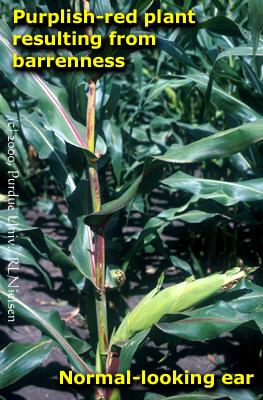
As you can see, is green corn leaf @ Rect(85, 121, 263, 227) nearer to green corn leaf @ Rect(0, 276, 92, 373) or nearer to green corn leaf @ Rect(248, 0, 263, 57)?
green corn leaf @ Rect(248, 0, 263, 57)

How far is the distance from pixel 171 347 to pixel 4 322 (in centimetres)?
70

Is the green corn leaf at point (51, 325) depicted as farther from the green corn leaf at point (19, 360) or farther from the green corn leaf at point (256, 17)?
the green corn leaf at point (256, 17)

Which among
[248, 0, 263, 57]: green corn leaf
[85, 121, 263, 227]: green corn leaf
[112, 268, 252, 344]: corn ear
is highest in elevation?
[248, 0, 263, 57]: green corn leaf

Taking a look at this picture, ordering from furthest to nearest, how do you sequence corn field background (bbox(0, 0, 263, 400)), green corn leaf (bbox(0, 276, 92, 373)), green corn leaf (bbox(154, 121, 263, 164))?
green corn leaf (bbox(0, 276, 92, 373)) → corn field background (bbox(0, 0, 263, 400)) → green corn leaf (bbox(154, 121, 263, 164))

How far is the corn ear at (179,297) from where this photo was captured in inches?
52.6

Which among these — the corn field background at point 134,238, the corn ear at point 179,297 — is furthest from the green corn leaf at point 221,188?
the corn ear at point 179,297

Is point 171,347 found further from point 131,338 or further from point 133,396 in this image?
point 131,338

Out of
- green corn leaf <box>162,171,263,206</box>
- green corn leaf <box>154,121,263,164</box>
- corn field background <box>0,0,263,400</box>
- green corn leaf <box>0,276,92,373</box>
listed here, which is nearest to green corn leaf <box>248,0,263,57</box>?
corn field background <box>0,0,263,400</box>

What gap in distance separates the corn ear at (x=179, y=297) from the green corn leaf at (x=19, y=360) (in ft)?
0.80

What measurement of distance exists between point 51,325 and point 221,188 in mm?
547

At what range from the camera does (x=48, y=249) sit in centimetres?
153

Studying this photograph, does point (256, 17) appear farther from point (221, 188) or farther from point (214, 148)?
point (221, 188)

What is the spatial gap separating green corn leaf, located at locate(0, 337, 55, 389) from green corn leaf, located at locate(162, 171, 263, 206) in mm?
510

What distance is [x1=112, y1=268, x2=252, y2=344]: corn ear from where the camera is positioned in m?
1.33
